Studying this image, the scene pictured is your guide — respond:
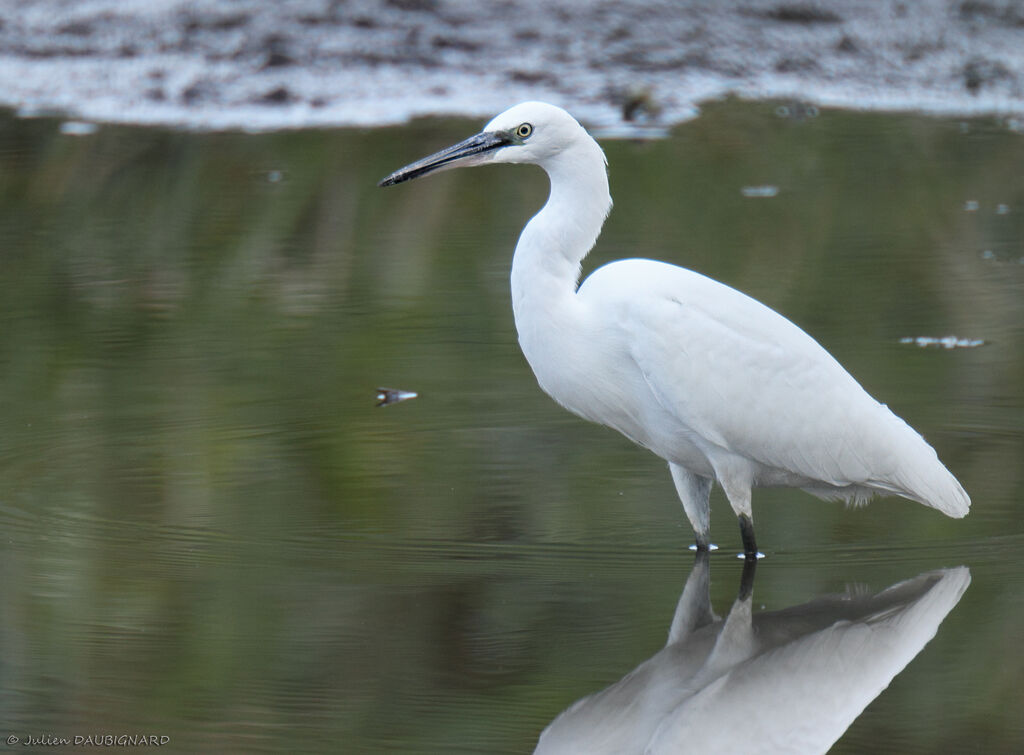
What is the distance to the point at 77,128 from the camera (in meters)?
10.2

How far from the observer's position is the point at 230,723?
292 centimetres

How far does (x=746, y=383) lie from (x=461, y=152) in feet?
2.71

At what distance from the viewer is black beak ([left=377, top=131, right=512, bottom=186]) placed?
382 centimetres

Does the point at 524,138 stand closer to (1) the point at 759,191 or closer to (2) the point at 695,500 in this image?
(2) the point at 695,500

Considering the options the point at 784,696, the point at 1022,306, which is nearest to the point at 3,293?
the point at 1022,306


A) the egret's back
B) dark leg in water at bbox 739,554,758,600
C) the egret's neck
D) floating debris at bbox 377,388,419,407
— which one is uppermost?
the egret's neck

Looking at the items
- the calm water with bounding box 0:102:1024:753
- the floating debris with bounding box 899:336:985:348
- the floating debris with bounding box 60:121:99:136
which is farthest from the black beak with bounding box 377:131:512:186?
the floating debris with bounding box 60:121:99:136

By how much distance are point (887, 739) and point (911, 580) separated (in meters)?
0.81

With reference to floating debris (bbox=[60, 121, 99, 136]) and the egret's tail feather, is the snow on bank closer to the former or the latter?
floating debris (bbox=[60, 121, 99, 136])

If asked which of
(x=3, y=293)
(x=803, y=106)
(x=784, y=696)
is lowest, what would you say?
(x=803, y=106)

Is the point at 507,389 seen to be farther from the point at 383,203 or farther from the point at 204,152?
the point at 204,152

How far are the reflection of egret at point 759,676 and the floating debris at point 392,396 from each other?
5.18 ft

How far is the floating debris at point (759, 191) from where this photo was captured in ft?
26.7

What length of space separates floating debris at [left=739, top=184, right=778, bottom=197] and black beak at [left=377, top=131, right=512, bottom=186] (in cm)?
441
